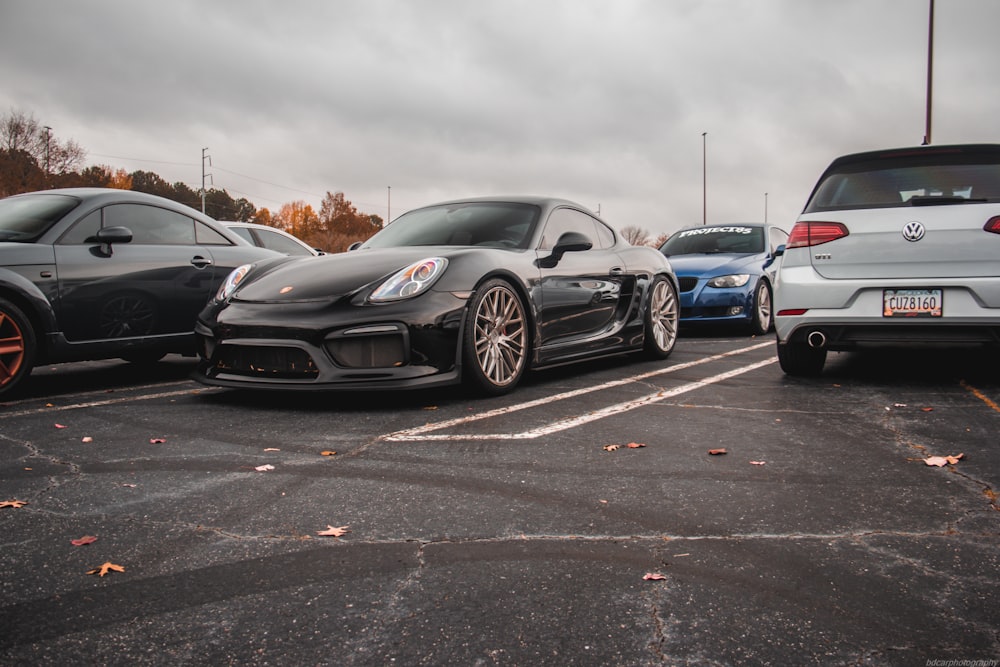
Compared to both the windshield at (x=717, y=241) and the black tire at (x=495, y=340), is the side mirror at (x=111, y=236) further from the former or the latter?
the windshield at (x=717, y=241)

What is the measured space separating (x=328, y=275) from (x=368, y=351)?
684mm

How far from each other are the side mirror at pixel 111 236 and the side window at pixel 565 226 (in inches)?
112

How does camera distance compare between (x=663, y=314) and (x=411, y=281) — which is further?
(x=663, y=314)

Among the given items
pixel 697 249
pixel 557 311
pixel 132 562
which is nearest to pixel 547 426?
pixel 557 311

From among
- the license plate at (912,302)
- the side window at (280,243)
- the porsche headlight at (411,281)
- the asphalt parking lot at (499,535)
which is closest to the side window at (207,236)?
the asphalt parking lot at (499,535)

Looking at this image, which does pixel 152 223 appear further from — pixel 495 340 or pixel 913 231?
pixel 913 231

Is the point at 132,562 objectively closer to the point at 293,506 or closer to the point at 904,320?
the point at 293,506

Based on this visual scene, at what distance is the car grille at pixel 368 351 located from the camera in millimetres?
4910

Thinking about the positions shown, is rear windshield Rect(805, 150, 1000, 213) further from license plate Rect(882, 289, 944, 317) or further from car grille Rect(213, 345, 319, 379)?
car grille Rect(213, 345, 319, 379)

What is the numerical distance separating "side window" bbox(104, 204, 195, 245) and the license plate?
5024 mm

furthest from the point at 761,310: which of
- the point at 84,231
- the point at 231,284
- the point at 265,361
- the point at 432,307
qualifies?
the point at 84,231

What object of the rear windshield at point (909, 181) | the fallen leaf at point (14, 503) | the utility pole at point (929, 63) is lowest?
the fallen leaf at point (14, 503)

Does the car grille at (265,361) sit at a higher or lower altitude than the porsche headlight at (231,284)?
lower

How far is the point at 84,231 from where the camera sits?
5863mm
